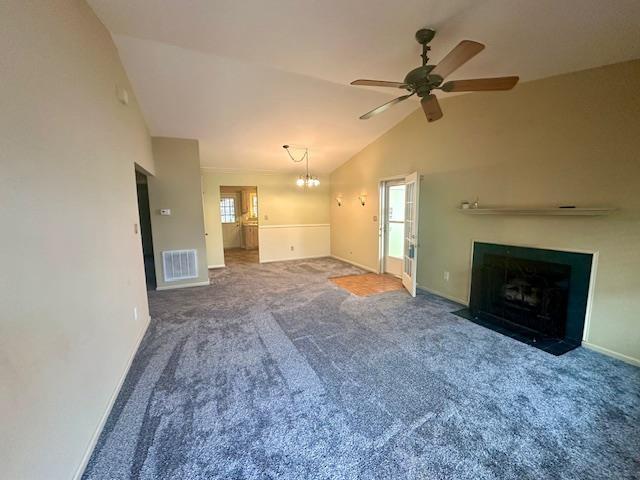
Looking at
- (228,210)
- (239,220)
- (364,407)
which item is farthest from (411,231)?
(228,210)

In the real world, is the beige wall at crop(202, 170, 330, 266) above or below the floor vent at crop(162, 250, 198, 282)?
above

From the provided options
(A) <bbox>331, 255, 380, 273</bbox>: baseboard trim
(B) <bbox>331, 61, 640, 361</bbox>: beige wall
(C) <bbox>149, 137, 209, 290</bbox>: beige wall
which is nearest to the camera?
(B) <bbox>331, 61, 640, 361</bbox>: beige wall

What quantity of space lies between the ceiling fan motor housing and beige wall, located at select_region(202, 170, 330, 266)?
521cm

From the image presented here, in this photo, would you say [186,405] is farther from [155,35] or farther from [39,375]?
[155,35]

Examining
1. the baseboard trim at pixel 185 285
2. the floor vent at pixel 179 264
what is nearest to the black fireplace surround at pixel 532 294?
the baseboard trim at pixel 185 285

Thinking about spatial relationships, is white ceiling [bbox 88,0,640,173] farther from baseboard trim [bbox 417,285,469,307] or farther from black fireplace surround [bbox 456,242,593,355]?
baseboard trim [bbox 417,285,469,307]

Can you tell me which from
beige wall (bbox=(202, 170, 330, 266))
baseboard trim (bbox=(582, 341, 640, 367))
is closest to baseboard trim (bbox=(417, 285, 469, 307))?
baseboard trim (bbox=(582, 341, 640, 367))

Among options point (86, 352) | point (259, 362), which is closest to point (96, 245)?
point (86, 352)

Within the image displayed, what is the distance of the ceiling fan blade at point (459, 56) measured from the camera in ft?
5.28

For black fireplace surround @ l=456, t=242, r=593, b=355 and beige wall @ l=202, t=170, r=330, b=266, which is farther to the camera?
beige wall @ l=202, t=170, r=330, b=266

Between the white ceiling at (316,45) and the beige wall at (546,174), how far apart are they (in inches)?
12.5

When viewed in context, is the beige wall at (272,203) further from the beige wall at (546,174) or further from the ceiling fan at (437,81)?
the ceiling fan at (437,81)

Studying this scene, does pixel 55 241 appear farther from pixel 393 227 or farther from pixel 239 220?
pixel 239 220

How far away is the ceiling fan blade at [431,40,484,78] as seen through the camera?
1.61 metres
